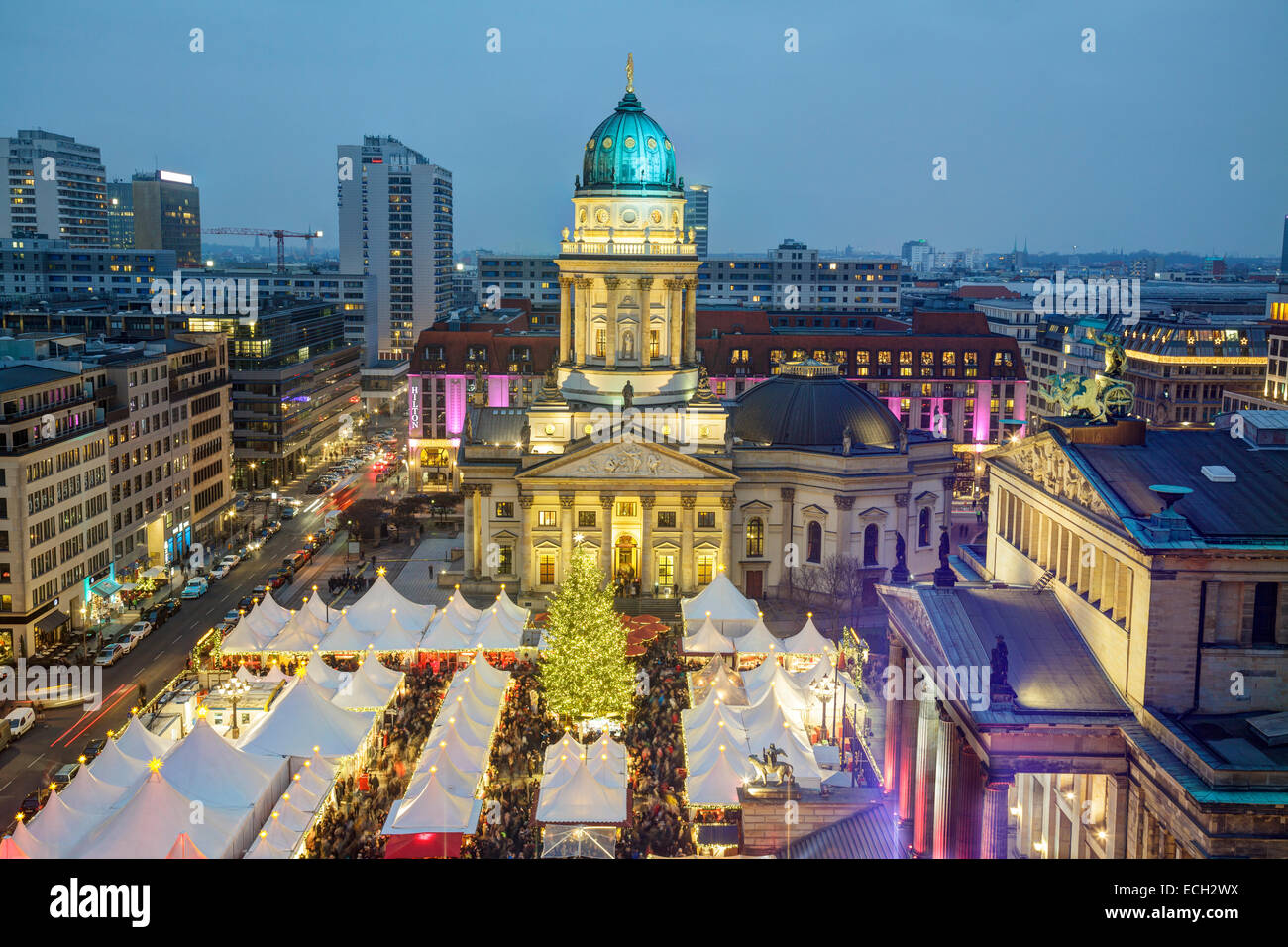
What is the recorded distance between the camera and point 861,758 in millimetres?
57781

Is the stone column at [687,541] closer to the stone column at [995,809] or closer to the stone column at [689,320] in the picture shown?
the stone column at [689,320]

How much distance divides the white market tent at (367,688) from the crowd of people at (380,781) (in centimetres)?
163

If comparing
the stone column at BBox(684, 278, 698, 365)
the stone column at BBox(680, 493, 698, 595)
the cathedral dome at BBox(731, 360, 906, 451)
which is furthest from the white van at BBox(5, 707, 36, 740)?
the stone column at BBox(684, 278, 698, 365)

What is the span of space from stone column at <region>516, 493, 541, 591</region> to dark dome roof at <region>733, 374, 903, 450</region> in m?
20.0

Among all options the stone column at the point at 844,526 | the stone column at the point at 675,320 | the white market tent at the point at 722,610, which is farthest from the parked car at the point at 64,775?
the stone column at the point at 675,320

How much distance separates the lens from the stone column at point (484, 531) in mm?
96375

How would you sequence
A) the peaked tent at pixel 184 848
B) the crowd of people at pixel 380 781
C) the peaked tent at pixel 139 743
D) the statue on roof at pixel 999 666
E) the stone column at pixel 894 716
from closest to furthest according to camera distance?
1. the peaked tent at pixel 184 848
2. the statue on roof at pixel 999 666
3. the stone column at pixel 894 716
4. the crowd of people at pixel 380 781
5. the peaked tent at pixel 139 743

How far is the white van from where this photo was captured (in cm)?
6309

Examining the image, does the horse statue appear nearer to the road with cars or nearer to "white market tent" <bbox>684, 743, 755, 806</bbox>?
"white market tent" <bbox>684, 743, 755, 806</bbox>

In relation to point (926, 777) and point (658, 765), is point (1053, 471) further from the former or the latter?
point (658, 765)

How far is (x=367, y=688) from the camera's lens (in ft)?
199

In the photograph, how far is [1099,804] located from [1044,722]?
573 centimetres

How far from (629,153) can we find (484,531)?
33596mm
